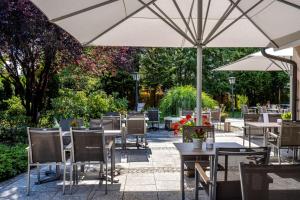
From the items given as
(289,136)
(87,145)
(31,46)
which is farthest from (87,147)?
(31,46)

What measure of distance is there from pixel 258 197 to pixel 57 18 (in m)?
3.16

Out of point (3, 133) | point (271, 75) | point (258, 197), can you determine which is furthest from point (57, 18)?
point (271, 75)

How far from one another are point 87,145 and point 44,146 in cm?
62

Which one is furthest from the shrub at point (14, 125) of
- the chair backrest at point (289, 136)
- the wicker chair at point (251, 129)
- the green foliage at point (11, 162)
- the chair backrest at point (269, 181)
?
the chair backrest at point (269, 181)

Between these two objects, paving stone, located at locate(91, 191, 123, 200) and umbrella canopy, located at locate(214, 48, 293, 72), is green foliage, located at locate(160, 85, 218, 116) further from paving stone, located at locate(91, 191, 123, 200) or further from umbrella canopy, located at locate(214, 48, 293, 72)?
paving stone, located at locate(91, 191, 123, 200)

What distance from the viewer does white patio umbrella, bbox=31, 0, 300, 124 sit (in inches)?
184

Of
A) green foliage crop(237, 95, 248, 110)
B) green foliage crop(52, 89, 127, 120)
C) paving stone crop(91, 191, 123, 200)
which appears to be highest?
green foliage crop(237, 95, 248, 110)

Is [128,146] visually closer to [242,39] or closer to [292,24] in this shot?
[242,39]

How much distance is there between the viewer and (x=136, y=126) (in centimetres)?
909

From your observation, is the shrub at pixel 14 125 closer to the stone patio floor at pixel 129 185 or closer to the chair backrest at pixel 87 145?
the stone patio floor at pixel 129 185

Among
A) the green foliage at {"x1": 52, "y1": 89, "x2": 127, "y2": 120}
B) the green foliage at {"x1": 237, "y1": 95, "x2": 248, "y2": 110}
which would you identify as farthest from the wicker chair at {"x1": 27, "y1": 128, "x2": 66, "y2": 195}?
the green foliage at {"x1": 237, "y1": 95, "x2": 248, "y2": 110}

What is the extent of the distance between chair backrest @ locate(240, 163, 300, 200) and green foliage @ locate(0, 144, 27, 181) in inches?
183

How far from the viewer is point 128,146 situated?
9.69 meters

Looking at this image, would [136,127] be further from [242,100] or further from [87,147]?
[242,100]
